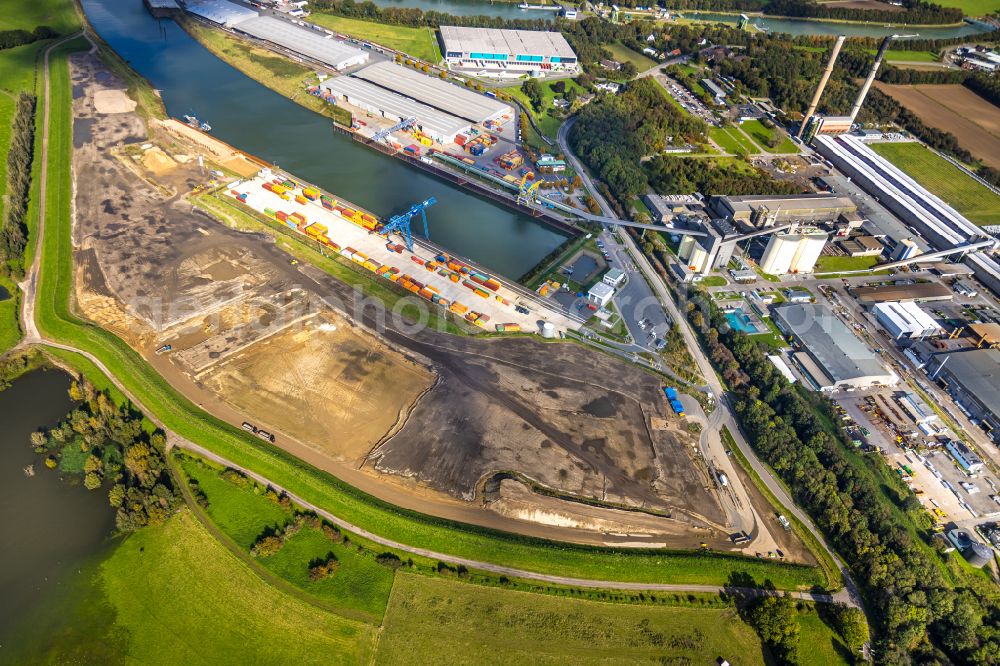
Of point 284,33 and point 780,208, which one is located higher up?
point 284,33

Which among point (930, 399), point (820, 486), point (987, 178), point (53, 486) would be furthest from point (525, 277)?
point (987, 178)

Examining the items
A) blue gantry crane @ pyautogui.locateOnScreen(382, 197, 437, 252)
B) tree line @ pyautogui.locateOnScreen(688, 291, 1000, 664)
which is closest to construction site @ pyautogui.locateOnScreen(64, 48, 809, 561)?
blue gantry crane @ pyautogui.locateOnScreen(382, 197, 437, 252)

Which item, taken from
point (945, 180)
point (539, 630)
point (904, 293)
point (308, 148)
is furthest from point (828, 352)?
point (308, 148)

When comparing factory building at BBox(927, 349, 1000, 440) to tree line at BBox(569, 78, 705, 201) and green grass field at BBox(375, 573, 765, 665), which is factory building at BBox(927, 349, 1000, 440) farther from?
tree line at BBox(569, 78, 705, 201)

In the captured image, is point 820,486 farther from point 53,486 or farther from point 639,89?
point 639,89

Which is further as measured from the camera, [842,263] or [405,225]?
[842,263]

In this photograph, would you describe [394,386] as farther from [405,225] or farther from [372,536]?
[405,225]
